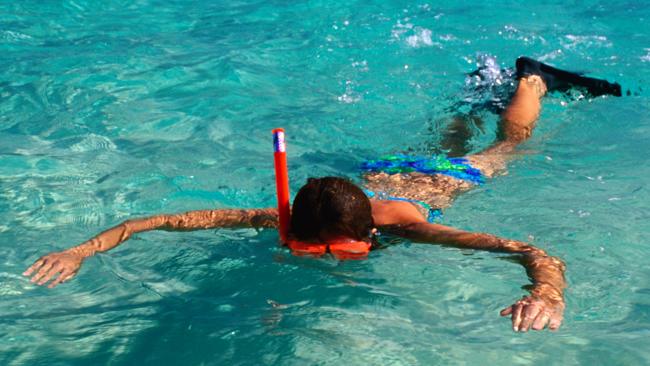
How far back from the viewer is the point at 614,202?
501 centimetres

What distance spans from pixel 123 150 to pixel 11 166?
829 mm

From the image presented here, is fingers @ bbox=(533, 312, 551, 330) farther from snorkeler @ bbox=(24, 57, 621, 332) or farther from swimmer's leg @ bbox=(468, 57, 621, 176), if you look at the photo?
swimmer's leg @ bbox=(468, 57, 621, 176)

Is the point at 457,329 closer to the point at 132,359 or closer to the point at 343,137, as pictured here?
the point at 132,359

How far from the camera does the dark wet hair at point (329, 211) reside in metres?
3.67

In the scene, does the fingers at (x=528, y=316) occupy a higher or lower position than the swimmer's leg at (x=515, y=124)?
lower

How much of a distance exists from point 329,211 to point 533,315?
1142 mm

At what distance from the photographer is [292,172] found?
18.7 ft

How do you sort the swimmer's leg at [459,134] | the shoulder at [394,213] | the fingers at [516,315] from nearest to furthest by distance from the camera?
the fingers at [516,315]
the shoulder at [394,213]
the swimmer's leg at [459,134]

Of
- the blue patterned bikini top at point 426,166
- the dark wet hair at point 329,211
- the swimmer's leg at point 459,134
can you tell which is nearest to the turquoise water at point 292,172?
the swimmer's leg at point 459,134

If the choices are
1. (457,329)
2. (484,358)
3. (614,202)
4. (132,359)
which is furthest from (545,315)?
(614,202)

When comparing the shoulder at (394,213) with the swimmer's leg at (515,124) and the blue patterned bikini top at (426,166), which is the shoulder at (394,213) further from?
the swimmer's leg at (515,124)

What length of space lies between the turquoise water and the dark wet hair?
11.9 inches

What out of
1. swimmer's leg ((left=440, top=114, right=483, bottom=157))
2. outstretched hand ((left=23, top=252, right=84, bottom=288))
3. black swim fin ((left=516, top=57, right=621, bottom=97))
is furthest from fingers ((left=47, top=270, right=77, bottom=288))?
black swim fin ((left=516, top=57, right=621, bottom=97))

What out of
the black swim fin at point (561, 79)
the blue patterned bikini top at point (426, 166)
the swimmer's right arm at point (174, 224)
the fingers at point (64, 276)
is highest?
the black swim fin at point (561, 79)
